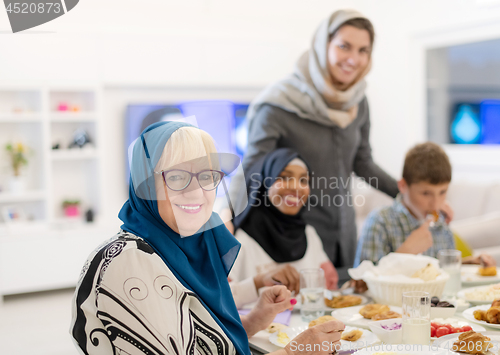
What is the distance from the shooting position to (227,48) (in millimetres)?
4824

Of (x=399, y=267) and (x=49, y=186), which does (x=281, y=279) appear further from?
(x=49, y=186)

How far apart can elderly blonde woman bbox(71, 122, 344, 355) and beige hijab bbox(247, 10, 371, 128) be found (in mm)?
961

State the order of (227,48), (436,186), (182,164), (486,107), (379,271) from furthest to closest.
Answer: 1. (227,48)
2. (486,107)
3. (436,186)
4. (379,271)
5. (182,164)

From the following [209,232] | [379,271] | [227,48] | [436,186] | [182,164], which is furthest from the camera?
[227,48]

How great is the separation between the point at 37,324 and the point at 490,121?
3.84 metres

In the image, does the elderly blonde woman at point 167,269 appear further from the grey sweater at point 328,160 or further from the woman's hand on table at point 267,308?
the grey sweater at point 328,160

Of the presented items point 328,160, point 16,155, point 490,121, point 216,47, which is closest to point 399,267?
point 328,160

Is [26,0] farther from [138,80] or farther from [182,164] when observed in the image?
[138,80]

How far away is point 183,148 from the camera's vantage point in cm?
→ 101

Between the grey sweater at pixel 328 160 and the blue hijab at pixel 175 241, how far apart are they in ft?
2.74

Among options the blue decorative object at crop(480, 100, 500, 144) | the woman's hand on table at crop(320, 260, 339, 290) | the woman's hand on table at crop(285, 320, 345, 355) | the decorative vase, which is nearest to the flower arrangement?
the decorative vase

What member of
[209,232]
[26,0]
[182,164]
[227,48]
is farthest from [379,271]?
[227,48]

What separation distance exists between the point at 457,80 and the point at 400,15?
0.88 meters

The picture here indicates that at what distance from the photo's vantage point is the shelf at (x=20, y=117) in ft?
13.3
